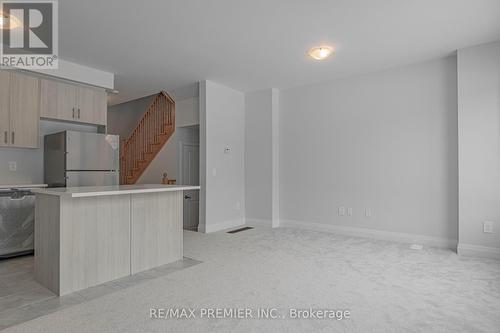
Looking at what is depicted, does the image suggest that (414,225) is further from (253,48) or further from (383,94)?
(253,48)

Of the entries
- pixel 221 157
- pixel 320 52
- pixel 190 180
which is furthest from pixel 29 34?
pixel 190 180

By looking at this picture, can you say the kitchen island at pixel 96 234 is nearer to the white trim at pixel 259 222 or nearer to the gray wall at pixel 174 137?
the white trim at pixel 259 222

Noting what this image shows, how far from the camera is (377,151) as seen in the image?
4855mm

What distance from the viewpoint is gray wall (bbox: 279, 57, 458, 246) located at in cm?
429

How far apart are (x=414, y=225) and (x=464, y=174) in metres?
1.06

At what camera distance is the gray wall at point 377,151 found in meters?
4.29

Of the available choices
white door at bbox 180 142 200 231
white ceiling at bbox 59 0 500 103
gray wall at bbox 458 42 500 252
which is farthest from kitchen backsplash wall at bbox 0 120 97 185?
gray wall at bbox 458 42 500 252

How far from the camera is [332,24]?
333 cm

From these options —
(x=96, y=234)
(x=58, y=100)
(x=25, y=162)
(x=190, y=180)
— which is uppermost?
(x=58, y=100)

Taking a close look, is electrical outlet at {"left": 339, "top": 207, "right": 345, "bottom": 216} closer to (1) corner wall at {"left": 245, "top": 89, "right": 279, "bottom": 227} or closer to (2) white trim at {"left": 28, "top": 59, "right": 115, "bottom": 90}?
(1) corner wall at {"left": 245, "top": 89, "right": 279, "bottom": 227}

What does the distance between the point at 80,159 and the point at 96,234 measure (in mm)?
2079

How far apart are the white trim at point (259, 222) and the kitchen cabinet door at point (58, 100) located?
3718 millimetres

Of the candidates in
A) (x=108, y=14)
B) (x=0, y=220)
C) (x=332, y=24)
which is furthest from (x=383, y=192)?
(x=0, y=220)

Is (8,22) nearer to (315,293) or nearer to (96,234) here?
(96,234)
